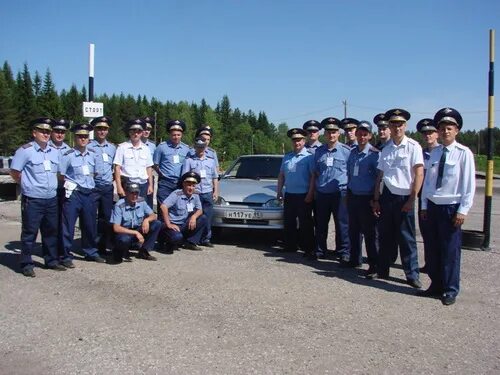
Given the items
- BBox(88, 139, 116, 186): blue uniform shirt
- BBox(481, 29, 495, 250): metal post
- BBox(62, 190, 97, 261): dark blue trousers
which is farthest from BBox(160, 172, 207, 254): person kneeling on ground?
BBox(481, 29, 495, 250): metal post

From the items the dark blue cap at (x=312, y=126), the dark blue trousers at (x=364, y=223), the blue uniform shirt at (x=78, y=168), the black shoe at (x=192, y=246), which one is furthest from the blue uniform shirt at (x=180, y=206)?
the dark blue trousers at (x=364, y=223)

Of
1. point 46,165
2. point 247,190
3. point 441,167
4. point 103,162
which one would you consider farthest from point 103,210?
point 441,167

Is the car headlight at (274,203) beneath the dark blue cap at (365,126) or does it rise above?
beneath

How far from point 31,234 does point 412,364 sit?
15.0 feet

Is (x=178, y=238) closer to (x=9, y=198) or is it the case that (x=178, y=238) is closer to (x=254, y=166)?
(x=254, y=166)

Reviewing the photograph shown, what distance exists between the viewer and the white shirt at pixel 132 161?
7069 mm

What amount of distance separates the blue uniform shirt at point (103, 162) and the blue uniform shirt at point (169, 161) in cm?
84

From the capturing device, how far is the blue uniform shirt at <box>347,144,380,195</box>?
20.4 ft

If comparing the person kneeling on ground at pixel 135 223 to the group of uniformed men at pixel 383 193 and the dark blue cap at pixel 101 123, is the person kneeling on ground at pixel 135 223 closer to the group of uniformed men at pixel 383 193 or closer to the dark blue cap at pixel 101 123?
the dark blue cap at pixel 101 123

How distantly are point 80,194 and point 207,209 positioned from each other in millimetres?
2042

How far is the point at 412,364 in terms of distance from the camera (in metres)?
3.53

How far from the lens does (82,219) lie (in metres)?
6.61

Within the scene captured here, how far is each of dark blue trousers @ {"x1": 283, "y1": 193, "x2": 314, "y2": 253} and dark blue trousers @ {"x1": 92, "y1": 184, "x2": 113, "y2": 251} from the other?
8.66 ft

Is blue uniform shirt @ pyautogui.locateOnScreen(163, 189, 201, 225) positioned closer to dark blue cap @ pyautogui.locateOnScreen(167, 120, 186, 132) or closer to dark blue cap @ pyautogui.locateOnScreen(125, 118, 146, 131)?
dark blue cap @ pyautogui.locateOnScreen(167, 120, 186, 132)
